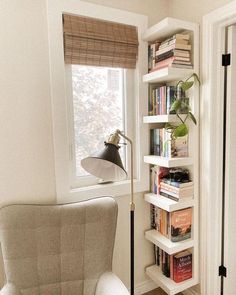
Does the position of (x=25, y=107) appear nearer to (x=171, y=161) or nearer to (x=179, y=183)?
(x=171, y=161)

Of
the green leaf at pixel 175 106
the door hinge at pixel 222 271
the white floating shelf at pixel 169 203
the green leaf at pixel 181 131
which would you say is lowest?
the door hinge at pixel 222 271

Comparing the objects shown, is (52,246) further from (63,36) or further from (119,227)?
(63,36)

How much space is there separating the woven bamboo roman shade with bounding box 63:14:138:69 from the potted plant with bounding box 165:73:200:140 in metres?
0.43

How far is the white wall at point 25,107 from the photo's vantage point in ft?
4.73

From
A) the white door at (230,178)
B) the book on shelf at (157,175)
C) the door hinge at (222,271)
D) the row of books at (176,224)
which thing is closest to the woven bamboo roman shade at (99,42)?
the white door at (230,178)

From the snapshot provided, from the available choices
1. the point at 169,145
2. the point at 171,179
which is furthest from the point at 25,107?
the point at 171,179

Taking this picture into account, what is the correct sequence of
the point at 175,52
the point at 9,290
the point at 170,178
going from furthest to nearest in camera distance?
1. the point at 170,178
2. the point at 175,52
3. the point at 9,290

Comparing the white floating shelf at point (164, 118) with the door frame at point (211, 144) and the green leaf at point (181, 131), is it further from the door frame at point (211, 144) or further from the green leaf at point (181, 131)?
the door frame at point (211, 144)

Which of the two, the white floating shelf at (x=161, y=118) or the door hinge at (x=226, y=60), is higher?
the door hinge at (x=226, y=60)

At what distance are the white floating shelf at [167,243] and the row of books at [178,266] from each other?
111mm

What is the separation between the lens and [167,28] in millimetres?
1619

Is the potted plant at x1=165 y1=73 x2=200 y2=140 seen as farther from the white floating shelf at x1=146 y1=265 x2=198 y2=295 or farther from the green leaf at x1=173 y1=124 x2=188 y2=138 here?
the white floating shelf at x1=146 y1=265 x2=198 y2=295

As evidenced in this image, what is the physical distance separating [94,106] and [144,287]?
1584 mm

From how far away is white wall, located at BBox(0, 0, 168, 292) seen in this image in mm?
1440
